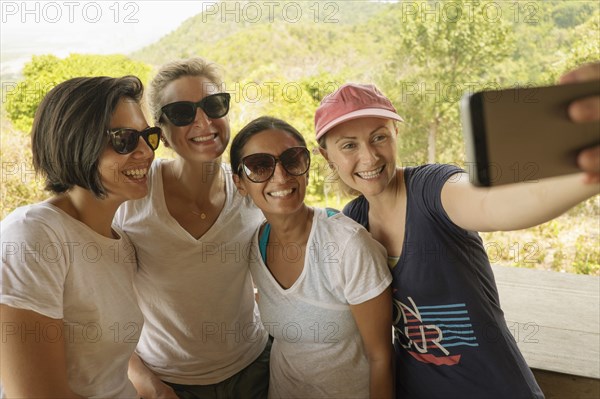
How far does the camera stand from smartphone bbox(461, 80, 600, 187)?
2.33 ft

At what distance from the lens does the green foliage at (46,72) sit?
5629 millimetres

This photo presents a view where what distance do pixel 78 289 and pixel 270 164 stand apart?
0.63 meters

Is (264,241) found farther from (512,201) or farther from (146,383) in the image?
(512,201)

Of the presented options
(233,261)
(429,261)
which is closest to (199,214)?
(233,261)

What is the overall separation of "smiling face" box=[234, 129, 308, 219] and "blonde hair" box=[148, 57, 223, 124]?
0.35 metres

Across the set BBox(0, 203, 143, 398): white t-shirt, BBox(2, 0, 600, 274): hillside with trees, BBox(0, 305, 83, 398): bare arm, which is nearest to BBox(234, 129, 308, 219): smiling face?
BBox(0, 203, 143, 398): white t-shirt

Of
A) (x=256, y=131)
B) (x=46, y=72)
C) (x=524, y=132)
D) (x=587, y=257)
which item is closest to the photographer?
(x=524, y=132)

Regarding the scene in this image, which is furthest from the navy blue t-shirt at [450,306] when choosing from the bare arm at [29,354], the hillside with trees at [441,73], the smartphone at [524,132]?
the hillside with trees at [441,73]

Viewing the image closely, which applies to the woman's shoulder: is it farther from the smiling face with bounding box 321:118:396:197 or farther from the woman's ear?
the smiling face with bounding box 321:118:396:197

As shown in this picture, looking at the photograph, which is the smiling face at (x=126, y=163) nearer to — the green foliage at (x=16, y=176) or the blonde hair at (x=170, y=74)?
the blonde hair at (x=170, y=74)

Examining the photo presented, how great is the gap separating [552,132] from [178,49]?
294 inches

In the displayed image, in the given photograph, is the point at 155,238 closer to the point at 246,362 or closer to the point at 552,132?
the point at 246,362

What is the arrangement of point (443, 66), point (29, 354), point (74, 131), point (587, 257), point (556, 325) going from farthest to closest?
point (443, 66) < point (587, 257) < point (556, 325) < point (74, 131) < point (29, 354)

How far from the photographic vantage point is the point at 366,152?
5.11 feet
